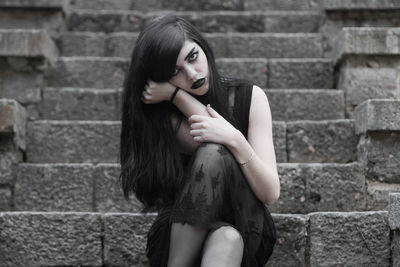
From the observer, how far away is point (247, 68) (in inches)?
180

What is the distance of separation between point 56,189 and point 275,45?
2.13m

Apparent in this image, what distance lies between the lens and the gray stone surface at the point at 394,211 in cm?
274

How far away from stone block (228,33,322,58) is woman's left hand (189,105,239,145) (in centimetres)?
242

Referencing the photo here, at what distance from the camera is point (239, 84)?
9.49ft

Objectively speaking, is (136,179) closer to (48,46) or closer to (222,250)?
(222,250)

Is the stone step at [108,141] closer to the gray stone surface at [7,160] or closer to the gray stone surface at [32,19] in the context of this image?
the gray stone surface at [7,160]

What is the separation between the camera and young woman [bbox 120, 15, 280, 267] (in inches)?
97.8

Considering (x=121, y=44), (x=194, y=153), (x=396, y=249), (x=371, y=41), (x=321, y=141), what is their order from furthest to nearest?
(x=121, y=44) → (x=371, y=41) → (x=321, y=141) → (x=396, y=249) → (x=194, y=153)

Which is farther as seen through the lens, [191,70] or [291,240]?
[291,240]

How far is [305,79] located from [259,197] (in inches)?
83.5

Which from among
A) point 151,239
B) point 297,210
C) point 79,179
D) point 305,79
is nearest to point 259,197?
point 151,239

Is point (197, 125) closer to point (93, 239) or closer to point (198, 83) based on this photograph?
point (198, 83)

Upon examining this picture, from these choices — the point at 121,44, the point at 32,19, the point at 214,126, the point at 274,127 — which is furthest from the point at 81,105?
the point at 214,126

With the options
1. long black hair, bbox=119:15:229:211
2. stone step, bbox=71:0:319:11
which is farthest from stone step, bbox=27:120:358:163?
stone step, bbox=71:0:319:11
